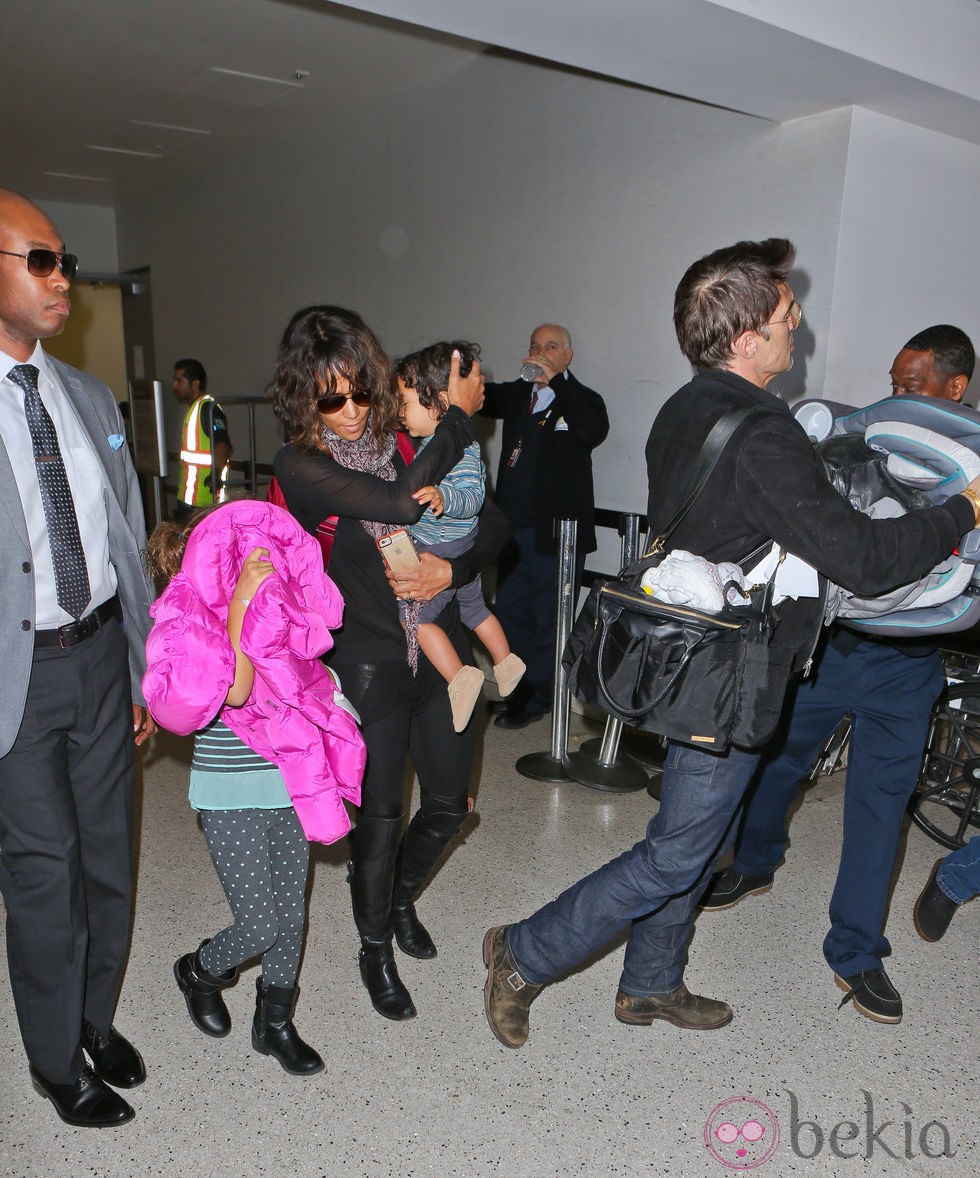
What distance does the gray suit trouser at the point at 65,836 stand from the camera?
186 centimetres

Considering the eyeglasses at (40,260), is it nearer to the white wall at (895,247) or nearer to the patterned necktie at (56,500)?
the patterned necktie at (56,500)

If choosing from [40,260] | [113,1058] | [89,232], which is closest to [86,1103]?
[113,1058]

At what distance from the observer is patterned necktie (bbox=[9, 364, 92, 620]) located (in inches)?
73.7

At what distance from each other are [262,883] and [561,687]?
2.16 meters

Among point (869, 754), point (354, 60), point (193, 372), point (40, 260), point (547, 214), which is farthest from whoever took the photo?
point (193, 372)

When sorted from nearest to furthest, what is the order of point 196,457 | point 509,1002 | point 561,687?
point 509,1002
point 196,457
point 561,687

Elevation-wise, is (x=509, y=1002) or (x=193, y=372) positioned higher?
(x=193, y=372)

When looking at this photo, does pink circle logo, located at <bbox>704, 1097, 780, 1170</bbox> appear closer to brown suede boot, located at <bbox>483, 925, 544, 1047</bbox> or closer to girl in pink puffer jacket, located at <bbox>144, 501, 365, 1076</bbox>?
brown suede boot, located at <bbox>483, 925, 544, 1047</bbox>

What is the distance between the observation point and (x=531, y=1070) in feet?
7.22

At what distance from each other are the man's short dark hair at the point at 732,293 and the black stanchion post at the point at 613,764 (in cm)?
199

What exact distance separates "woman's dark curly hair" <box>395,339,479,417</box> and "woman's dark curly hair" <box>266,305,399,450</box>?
0.19m

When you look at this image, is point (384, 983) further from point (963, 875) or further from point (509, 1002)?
point (963, 875)

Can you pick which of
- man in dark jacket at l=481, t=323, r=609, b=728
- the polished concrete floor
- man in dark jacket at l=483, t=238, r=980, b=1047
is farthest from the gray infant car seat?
man in dark jacket at l=481, t=323, r=609, b=728

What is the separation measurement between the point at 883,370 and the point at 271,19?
3.66m
